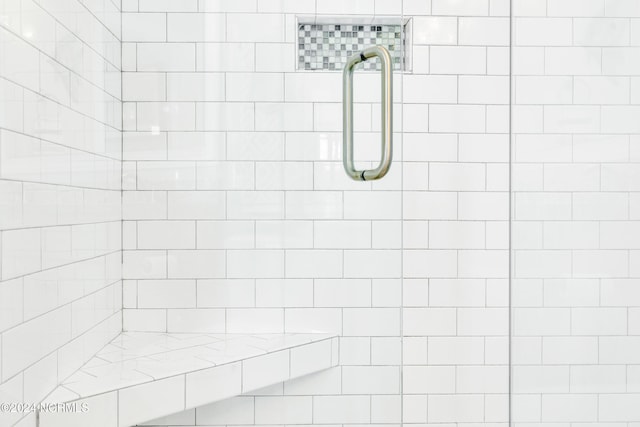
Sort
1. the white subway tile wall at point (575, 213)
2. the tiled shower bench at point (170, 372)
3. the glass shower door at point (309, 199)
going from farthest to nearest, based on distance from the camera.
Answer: the white subway tile wall at point (575, 213)
the glass shower door at point (309, 199)
the tiled shower bench at point (170, 372)

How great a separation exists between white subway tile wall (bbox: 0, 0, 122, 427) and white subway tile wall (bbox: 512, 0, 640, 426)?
4.13ft

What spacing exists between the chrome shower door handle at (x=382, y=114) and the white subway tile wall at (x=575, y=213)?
0.64 meters

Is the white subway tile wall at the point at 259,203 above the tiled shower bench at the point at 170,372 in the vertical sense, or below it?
above

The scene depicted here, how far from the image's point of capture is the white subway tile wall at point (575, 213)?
1.41 meters

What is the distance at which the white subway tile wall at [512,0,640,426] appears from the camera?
141 cm

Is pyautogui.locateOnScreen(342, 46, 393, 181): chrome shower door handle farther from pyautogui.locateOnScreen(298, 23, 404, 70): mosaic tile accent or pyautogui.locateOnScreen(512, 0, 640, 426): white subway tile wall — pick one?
pyautogui.locateOnScreen(512, 0, 640, 426): white subway tile wall

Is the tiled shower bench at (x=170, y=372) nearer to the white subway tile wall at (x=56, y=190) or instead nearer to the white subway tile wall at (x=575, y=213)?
the white subway tile wall at (x=56, y=190)

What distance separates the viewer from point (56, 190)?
1099mm

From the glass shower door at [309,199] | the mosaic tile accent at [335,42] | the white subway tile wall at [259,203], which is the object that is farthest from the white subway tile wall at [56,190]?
the mosaic tile accent at [335,42]

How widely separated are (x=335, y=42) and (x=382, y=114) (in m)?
0.21

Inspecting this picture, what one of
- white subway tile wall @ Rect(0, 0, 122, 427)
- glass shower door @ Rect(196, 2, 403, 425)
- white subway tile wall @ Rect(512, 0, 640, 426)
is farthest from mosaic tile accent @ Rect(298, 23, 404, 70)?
white subway tile wall @ Rect(512, 0, 640, 426)

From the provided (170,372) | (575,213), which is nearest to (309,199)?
(170,372)

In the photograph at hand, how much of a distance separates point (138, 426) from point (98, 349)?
21cm

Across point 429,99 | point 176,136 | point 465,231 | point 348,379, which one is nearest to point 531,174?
point 465,231
